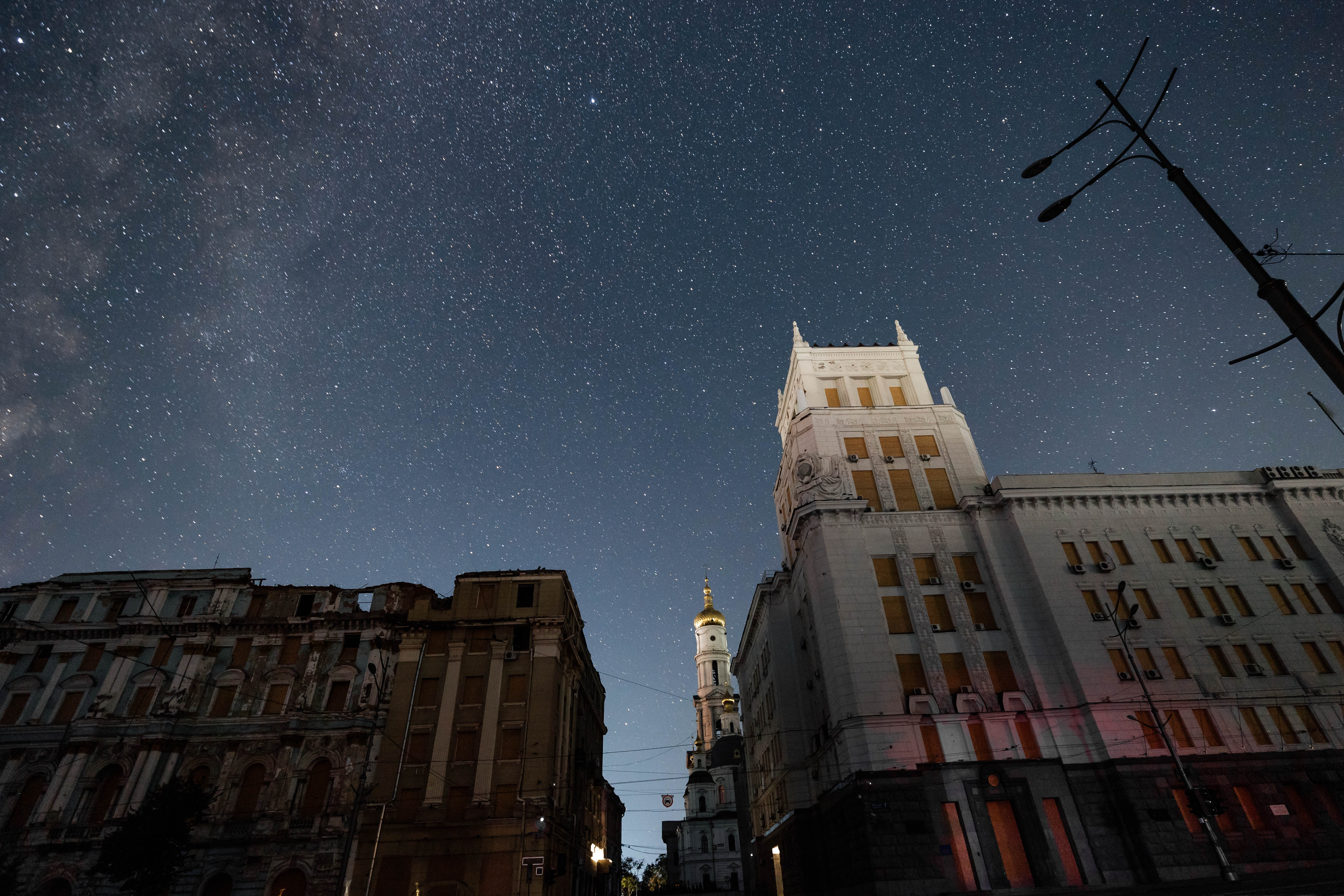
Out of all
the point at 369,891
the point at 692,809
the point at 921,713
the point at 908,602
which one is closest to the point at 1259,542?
the point at 908,602

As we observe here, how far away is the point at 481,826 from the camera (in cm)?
3266

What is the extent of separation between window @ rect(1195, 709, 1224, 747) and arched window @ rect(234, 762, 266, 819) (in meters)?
49.8

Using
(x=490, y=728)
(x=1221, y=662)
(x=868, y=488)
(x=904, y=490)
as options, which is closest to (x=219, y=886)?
(x=490, y=728)

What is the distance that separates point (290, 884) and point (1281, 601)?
56.4 meters

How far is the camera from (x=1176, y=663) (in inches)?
1355

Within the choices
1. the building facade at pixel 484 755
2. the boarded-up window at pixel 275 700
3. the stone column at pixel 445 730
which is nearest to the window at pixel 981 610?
the building facade at pixel 484 755

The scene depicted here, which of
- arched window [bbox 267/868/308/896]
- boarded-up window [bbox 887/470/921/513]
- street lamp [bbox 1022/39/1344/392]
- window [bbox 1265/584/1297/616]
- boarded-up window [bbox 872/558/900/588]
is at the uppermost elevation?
boarded-up window [bbox 887/470/921/513]

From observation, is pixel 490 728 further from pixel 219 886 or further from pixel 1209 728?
pixel 1209 728

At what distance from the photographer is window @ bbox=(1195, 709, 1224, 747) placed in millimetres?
32219

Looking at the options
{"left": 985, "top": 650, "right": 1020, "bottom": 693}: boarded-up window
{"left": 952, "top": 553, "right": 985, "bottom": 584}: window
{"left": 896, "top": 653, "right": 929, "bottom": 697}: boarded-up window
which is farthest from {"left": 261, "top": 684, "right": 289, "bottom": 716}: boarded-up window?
{"left": 952, "top": 553, "right": 985, "bottom": 584}: window

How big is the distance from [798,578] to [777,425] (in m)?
19.0

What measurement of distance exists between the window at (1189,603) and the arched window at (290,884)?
1962 inches

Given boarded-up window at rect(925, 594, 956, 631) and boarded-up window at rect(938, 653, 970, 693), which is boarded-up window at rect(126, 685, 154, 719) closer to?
boarded-up window at rect(938, 653, 970, 693)

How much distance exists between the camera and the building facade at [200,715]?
106ft
